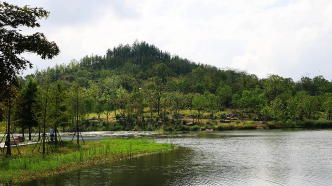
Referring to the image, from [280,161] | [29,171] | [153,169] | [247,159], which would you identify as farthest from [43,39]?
[280,161]

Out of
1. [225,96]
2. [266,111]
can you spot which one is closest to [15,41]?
[266,111]

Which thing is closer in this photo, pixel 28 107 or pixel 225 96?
pixel 28 107

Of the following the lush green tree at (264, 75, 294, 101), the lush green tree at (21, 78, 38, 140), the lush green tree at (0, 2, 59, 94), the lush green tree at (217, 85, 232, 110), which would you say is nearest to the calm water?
the lush green tree at (0, 2, 59, 94)

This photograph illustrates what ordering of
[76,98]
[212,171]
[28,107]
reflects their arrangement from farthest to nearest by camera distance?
[76,98] < [28,107] < [212,171]

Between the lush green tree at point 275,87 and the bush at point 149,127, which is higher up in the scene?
the lush green tree at point 275,87

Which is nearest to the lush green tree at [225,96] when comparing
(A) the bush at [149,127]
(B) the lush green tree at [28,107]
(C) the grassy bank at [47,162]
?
(A) the bush at [149,127]

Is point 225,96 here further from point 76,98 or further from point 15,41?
point 15,41

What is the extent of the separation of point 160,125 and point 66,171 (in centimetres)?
7087

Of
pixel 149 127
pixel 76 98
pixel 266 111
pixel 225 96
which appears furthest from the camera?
pixel 225 96

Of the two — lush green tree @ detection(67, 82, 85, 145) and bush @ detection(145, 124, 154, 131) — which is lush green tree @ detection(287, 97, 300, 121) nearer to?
bush @ detection(145, 124, 154, 131)

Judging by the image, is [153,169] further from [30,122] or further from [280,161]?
[30,122]

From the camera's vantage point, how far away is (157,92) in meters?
113

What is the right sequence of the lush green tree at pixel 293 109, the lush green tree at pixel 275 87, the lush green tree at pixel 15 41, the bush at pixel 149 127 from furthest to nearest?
the lush green tree at pixel 275 87
the lush green tree at pixel 293 109
the bush at pixel 149 127
the lush green tree at pixel 15 41

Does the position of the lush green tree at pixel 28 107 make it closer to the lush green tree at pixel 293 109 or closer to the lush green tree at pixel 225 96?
the lush green tree at pixel 293 109
